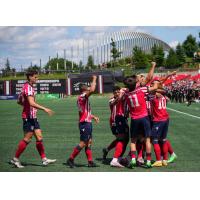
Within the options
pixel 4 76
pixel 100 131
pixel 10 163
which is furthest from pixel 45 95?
pixel 10 163

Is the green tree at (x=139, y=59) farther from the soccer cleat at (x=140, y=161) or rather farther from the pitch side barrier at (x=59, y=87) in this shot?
the soccer cleat at (x=140, y=161)

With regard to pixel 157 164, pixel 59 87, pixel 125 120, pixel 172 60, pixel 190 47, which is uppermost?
pixel 190 47

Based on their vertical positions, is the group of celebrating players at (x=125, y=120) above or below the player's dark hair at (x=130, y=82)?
below

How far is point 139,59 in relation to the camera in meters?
35.1

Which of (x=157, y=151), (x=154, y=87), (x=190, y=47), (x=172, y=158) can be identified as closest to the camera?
(x=154, y=87)

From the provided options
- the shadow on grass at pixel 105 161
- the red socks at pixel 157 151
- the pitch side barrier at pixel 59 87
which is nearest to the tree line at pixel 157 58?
the pitch side barrier at pixel 59 87

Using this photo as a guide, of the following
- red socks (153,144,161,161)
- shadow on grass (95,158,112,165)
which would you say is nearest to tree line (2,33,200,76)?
shadow on grass (95,158,112,165)

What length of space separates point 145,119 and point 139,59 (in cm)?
2668

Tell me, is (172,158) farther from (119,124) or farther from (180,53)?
(180,53)

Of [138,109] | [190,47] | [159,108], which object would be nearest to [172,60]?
[190,47]

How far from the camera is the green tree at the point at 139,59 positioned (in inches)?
1252

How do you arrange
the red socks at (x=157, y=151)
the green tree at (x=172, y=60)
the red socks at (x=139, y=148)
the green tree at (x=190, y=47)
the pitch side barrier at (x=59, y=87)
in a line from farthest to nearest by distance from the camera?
the pitch side barrier at (x=59, y=87) → the green tree at (x=190, y=47) → the green tree at (x=172, y=60) → the red socks at (x=139, y=148) → the red socks at (x=157, y=151)

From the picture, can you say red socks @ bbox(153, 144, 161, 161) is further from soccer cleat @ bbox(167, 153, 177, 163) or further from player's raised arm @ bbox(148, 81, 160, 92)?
player's raised arm @ bbox(148, 81, 160, 92)

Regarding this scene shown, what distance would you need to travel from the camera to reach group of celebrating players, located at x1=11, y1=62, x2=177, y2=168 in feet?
28.4
